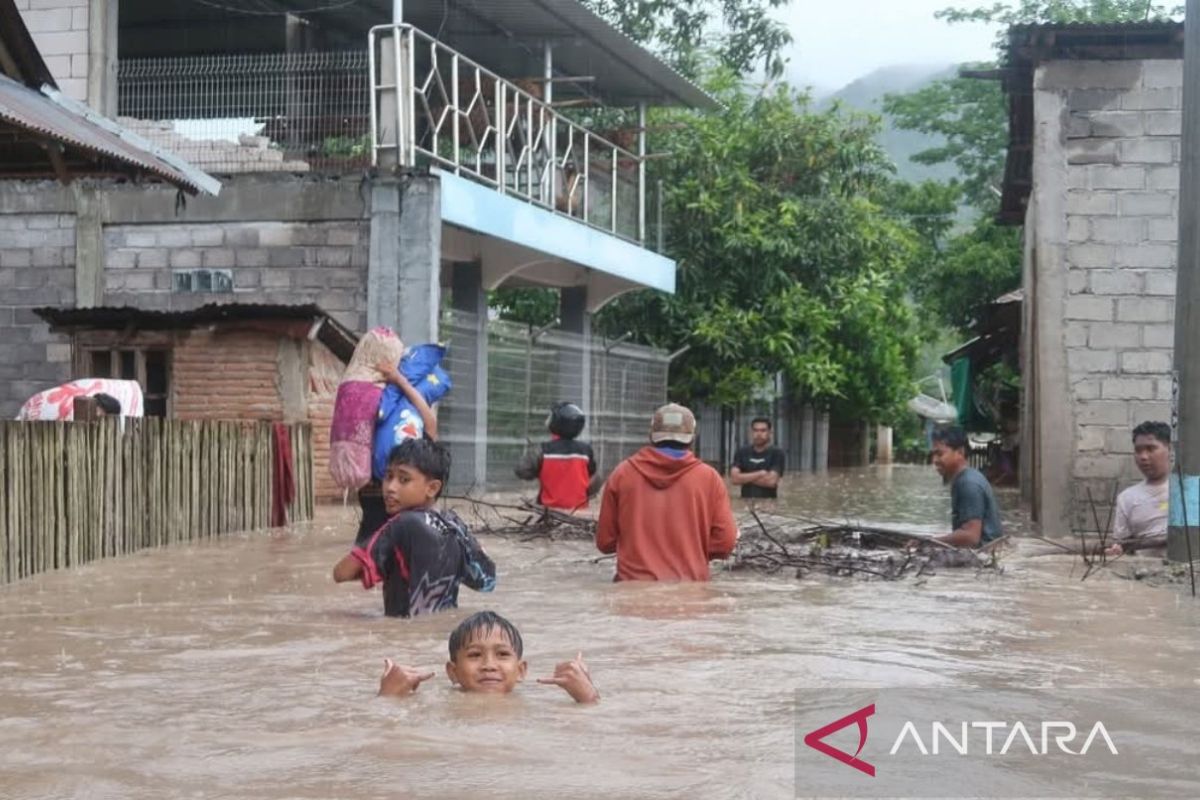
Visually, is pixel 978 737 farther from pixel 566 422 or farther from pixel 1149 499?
pixel 566 422

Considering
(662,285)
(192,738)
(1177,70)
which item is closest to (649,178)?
(662,285)

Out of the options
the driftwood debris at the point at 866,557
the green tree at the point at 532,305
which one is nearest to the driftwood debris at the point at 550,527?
the driftwood debris at the point at 866,557

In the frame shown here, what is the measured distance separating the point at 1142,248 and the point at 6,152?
29.1 ft

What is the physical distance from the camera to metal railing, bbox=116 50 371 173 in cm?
1753

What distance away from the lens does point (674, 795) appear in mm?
4359

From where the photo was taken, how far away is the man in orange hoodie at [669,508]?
8648mm

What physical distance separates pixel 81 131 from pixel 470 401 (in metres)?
9.00

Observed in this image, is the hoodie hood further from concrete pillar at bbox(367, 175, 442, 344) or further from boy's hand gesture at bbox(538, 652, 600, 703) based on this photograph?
concrete pillar at bbox(367, 175, 442, 344)

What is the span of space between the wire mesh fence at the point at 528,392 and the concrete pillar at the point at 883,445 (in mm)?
32307

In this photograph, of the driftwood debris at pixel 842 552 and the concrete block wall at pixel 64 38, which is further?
the concrete block wall at pixel 64 38

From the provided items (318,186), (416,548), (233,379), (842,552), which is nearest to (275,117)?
(318,186)

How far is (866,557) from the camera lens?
Answer: 1021 cm

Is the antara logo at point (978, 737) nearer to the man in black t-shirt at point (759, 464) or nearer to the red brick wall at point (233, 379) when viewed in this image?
the red brick wall at point (233, 379)

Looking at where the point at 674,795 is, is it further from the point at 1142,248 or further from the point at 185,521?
the point at 1142,248
